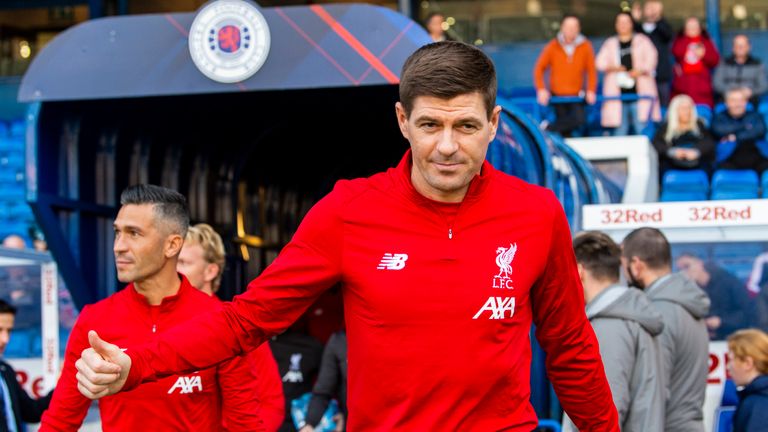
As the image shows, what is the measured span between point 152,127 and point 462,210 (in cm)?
525

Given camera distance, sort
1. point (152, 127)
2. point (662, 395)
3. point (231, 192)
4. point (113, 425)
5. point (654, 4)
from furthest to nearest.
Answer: point (654, 4), point (231, 192), point (152, 127), point (662, 395), point (113, 425)

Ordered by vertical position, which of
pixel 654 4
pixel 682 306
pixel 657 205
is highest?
pixel 654 4

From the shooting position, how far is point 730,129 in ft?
43.1

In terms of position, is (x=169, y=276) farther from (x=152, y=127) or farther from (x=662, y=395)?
(x=152, y=127)

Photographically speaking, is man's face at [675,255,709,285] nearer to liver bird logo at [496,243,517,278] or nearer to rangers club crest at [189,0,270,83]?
rangers club crest at [189,0,270,83]

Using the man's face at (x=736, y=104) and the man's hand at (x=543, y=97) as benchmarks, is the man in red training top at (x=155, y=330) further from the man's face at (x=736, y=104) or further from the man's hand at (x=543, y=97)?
the man's face at (x=736, y=104)

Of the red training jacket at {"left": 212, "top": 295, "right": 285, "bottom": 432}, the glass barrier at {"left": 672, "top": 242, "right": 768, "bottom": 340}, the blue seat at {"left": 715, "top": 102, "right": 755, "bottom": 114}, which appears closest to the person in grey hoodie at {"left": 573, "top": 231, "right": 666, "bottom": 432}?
the red training jacket at {"left": 212, "top": 295, "right": 285, "bottom": 432}

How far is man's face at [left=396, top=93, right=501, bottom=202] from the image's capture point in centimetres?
304

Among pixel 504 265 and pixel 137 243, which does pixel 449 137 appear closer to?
pixel 504 265

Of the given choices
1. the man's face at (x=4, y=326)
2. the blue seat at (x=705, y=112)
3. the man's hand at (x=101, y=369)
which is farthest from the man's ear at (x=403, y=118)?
the blue seat at (x=705, y=112)

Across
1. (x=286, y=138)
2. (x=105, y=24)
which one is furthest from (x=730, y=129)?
(x=105, y=24)

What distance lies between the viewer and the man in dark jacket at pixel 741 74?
14.3 metres

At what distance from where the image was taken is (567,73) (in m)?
13.2

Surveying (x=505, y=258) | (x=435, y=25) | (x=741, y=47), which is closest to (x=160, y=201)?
(x=505, y=258)
